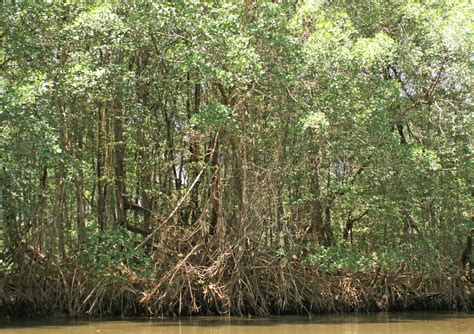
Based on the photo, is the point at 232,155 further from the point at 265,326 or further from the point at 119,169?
the point at 265,326

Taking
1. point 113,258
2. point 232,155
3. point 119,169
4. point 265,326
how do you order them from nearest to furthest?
1. point 265,326
2. point 113,258
3. point 232,155
4. point 119,169

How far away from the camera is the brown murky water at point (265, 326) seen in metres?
7.82

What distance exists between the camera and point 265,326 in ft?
27.2

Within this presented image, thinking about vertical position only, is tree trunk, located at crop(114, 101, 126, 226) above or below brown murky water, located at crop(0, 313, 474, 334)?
above

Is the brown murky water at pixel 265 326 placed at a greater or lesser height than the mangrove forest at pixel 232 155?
lesser

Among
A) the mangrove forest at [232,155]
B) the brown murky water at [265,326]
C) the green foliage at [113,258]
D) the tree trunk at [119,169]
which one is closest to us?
the brown murky water at [265,326]

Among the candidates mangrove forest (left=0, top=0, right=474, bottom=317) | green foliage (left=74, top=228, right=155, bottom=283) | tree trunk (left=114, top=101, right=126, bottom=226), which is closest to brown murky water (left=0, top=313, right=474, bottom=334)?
mangrove forest (left=0, top=0, right=474, bottom=317)

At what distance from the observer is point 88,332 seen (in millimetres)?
7609

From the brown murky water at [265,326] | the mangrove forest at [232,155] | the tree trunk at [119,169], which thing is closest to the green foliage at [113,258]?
the mangrove forest at [232,155]

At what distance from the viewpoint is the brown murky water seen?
782 centimetres

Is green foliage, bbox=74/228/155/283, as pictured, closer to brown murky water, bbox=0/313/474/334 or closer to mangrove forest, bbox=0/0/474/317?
mangrove forest, bbox=0/0/474/317

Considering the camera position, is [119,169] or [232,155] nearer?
[232,155]

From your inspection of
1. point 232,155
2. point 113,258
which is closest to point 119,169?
point 113,258

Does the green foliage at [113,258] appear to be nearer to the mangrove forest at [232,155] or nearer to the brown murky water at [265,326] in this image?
the mangrove forest at [232,155]
